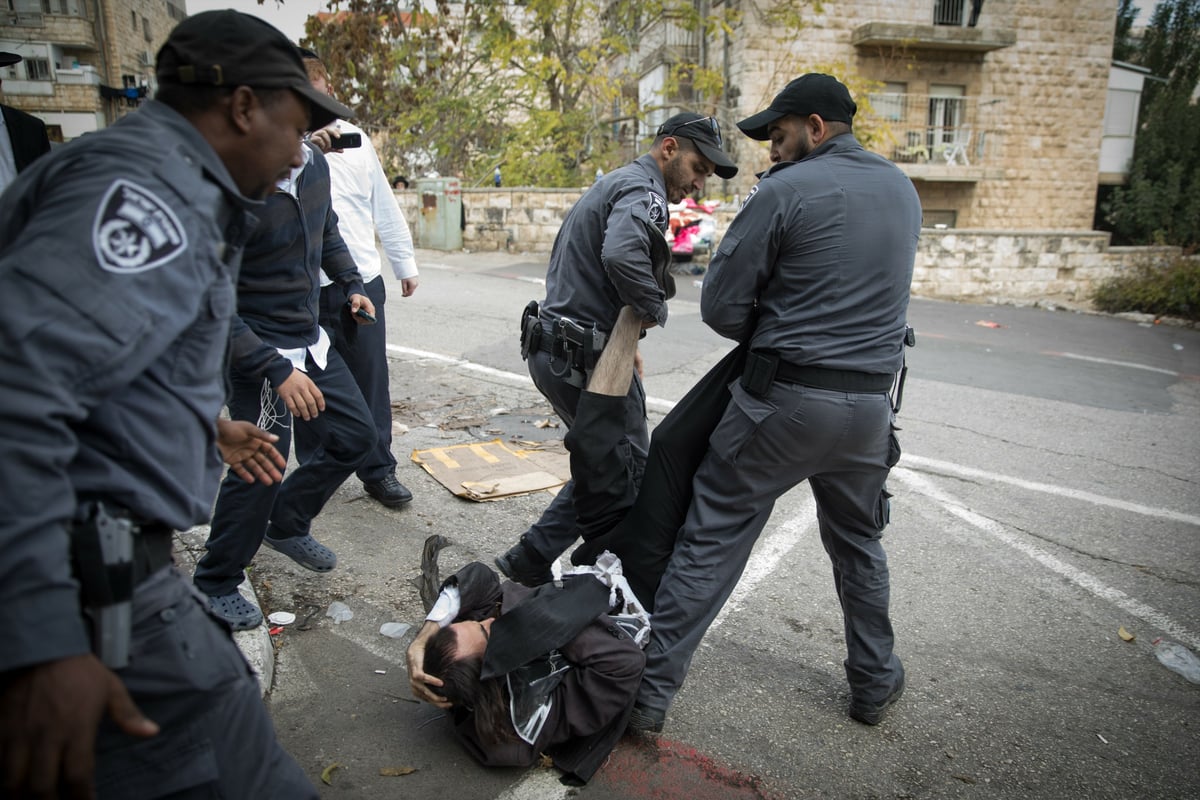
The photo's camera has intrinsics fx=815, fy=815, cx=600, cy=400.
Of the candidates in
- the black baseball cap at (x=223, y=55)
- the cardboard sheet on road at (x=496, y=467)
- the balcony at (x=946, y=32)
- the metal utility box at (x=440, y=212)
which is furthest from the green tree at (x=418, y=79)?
the black baseball cap at (x=223, y=55)

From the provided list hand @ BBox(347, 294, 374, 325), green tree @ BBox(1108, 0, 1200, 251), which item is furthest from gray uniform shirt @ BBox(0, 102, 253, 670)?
green tree @ BBox(1108, 0, 1200, 251)

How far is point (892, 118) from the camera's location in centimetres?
2170

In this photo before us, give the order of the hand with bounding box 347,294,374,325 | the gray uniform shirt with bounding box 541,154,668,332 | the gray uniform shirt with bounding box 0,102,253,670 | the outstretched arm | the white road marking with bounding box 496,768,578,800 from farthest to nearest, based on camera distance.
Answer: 1. the hand with bounding box 347,294,374,325
2. the gray uniform shirt with bounding box 541,154,668,332
3. the outstretched arm
4. the white road marking with bounding box 496,768,578,800
5. the gray uniform shirt with bounding box 0,102,253,670

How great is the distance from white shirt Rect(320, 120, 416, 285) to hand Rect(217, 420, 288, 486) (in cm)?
239

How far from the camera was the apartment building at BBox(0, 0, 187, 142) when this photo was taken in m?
5.08

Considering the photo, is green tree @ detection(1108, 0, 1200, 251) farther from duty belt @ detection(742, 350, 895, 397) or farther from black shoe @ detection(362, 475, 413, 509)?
black shoe @ detection(362, 475, 413, 509)

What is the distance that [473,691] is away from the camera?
95.7 inches

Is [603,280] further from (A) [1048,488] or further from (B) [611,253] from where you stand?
(A) [1048,488]

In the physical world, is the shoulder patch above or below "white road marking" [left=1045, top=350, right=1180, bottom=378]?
above

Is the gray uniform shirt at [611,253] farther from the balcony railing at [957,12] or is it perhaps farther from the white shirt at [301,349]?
the balcony railing at [957,12]

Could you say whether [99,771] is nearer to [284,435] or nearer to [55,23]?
[284,435]

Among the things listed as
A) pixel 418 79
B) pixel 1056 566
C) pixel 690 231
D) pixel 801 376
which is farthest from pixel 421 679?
pixel 418 79

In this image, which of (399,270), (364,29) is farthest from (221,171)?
(364,29)

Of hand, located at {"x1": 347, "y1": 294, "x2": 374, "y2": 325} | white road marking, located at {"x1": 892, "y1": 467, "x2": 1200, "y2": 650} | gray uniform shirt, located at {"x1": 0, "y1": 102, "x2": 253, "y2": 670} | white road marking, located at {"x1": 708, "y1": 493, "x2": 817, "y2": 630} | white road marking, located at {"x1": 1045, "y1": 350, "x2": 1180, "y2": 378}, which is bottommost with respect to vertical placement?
white road marking, located at {"x1": 1045, "y1": 350, "x2": 1180, "y2": 378}
